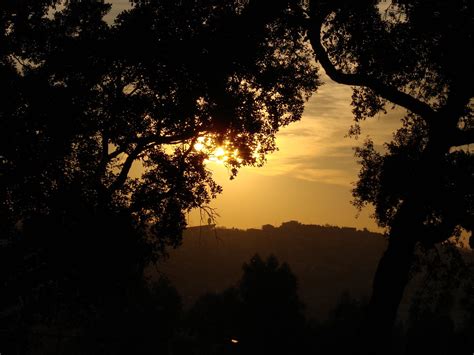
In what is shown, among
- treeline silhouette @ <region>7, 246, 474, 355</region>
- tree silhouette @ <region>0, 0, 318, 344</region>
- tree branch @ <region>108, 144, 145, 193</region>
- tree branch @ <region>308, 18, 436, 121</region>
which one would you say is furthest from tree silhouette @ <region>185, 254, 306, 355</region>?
tree branch @ <region>308, 18, 436, 121</region>

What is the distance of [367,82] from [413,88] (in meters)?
4.74

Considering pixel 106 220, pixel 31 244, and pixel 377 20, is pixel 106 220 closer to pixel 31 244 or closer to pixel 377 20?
pixel 31 244

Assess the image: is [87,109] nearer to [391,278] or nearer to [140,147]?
[140,147]

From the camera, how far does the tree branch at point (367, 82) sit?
41.9 feet

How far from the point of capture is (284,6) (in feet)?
44.3

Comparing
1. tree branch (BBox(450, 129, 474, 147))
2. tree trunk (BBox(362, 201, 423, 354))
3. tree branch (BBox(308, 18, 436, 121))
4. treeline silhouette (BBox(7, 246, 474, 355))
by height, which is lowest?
treeline silhouette (BBox(7, 246, 474, 355))

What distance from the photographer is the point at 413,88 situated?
1694cm

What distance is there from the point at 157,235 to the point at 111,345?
48787 mm

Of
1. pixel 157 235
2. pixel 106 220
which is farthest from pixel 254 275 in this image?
pixel 106 220

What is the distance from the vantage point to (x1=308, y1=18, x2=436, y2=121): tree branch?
1278 centimetres

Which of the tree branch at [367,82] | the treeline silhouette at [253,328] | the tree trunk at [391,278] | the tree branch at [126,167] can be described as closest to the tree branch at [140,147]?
the tree branch at [126,167]

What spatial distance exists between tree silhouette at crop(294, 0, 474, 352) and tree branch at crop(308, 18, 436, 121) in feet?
0.08

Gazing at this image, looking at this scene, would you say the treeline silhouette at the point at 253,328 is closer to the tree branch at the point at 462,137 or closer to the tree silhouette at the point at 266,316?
the tree silhouette at the point at 266,316

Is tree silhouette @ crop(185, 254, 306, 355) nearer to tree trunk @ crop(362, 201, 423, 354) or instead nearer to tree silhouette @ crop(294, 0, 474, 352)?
tree silhouette @ crop(294, 0, 474, 352)
